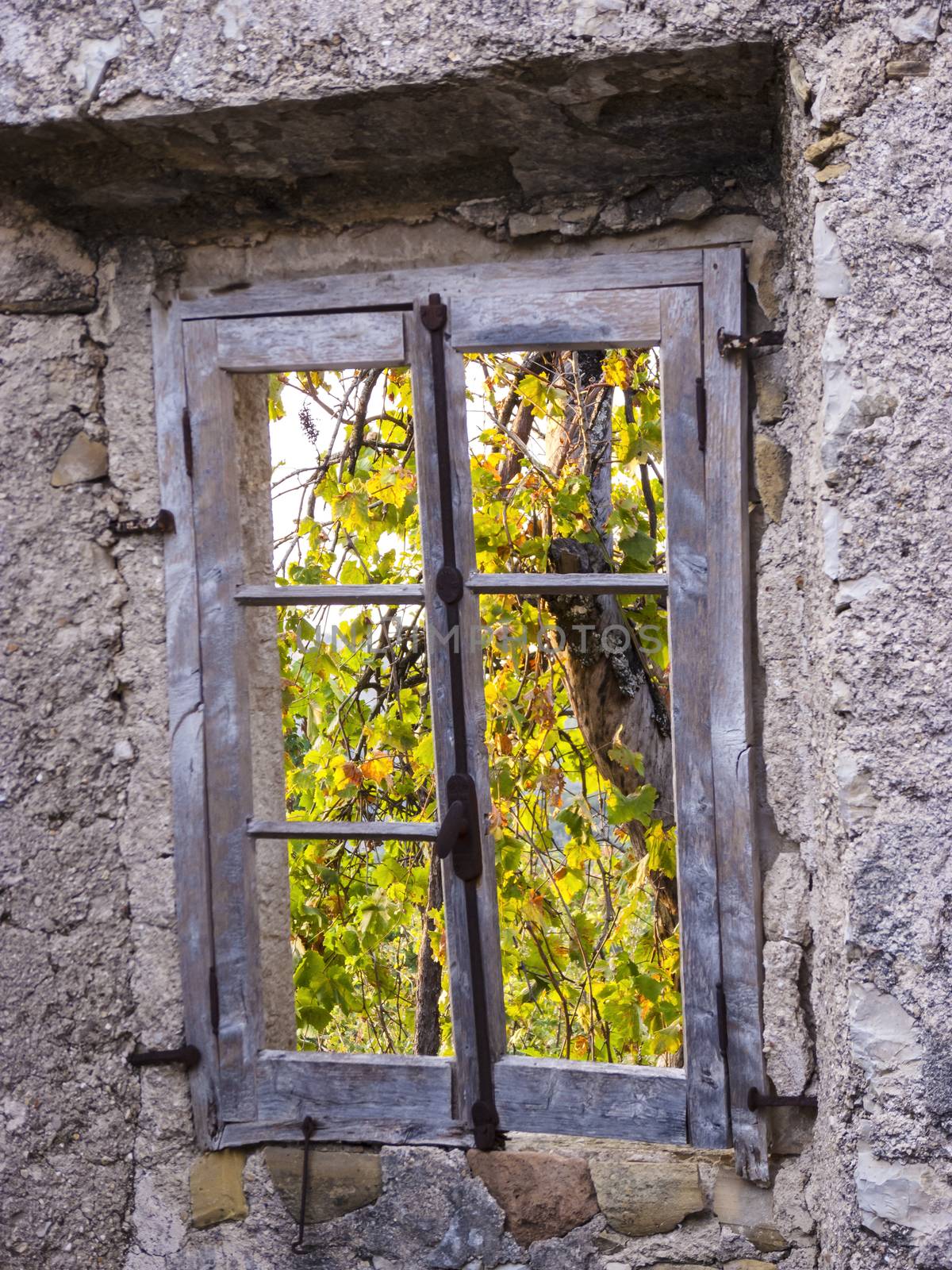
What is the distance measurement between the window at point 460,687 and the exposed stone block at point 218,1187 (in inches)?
1.5

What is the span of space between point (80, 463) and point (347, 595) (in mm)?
533

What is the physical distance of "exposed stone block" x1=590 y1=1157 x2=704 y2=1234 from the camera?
178 centimetres

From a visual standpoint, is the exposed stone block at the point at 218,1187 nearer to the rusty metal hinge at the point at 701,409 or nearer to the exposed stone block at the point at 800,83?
the rusty metal hinge at the point at 701,409

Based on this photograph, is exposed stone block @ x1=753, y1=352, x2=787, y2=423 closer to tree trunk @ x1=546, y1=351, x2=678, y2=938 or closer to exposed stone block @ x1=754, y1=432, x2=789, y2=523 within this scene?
exposed stone block @ x1=754, y1=432, x2=789, y2=523

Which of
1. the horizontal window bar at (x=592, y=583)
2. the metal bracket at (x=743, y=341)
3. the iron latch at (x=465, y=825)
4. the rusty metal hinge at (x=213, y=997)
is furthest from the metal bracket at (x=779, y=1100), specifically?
the metal bracket at (x=743, y=341)

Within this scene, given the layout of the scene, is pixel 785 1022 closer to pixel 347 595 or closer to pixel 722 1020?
pixel 722 1020

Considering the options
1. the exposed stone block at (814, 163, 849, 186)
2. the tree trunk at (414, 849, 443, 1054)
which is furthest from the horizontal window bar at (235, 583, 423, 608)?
the tree trunk at (414, 849, 443, 1054)

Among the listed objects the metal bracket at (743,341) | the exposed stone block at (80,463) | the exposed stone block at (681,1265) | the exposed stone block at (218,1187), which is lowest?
the exposed stone block at (681,1265)

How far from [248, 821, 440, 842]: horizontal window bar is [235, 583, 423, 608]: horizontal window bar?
1.25ft

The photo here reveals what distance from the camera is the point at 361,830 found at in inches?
74.4

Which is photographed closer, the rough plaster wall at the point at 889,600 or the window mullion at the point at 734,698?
the rough plaster wall at the point at 889,600

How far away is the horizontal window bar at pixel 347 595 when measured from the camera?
1.89 meters

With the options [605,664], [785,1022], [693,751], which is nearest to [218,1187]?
[785,1022]

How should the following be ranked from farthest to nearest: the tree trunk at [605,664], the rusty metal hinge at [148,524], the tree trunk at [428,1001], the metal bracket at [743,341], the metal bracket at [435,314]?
the tree trunk at [428,1001] < the tree trunk at [605,664] < the rusty metal hinge at [148,524] < the metal bracket at [435,314] < the metal bracket at [743,341]
